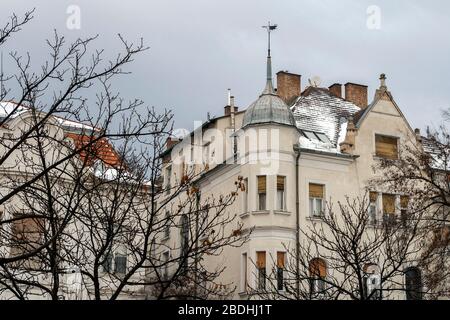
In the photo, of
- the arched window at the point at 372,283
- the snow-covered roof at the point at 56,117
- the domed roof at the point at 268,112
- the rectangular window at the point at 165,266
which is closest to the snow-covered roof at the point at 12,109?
the snow-covered roof at the point at 56,117

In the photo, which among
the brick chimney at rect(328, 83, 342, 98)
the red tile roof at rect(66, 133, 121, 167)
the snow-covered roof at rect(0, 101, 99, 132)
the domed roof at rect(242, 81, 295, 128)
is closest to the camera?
the red tile roof at rect(66, 133, 121, 167)

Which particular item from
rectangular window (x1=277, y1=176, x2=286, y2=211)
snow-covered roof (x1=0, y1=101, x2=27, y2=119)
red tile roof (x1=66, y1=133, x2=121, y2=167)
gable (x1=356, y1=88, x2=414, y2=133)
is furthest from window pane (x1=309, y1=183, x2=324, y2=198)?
red tile roof (x1=66, y1=133, x2=121, y2=167)

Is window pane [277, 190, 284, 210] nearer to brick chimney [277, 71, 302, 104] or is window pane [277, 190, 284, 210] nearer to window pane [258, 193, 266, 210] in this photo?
window pane [258, 193, 266, 210]

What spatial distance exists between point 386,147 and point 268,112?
6954 mm

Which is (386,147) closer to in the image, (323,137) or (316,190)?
(323,137)

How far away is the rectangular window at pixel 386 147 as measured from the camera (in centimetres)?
3997

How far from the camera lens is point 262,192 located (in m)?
36.7

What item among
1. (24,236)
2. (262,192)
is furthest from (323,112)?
(24,236)

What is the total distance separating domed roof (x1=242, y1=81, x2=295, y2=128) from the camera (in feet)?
123

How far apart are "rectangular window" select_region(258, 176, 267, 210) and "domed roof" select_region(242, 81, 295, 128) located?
Answer: 9.11 ft

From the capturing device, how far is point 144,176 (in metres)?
17.7
